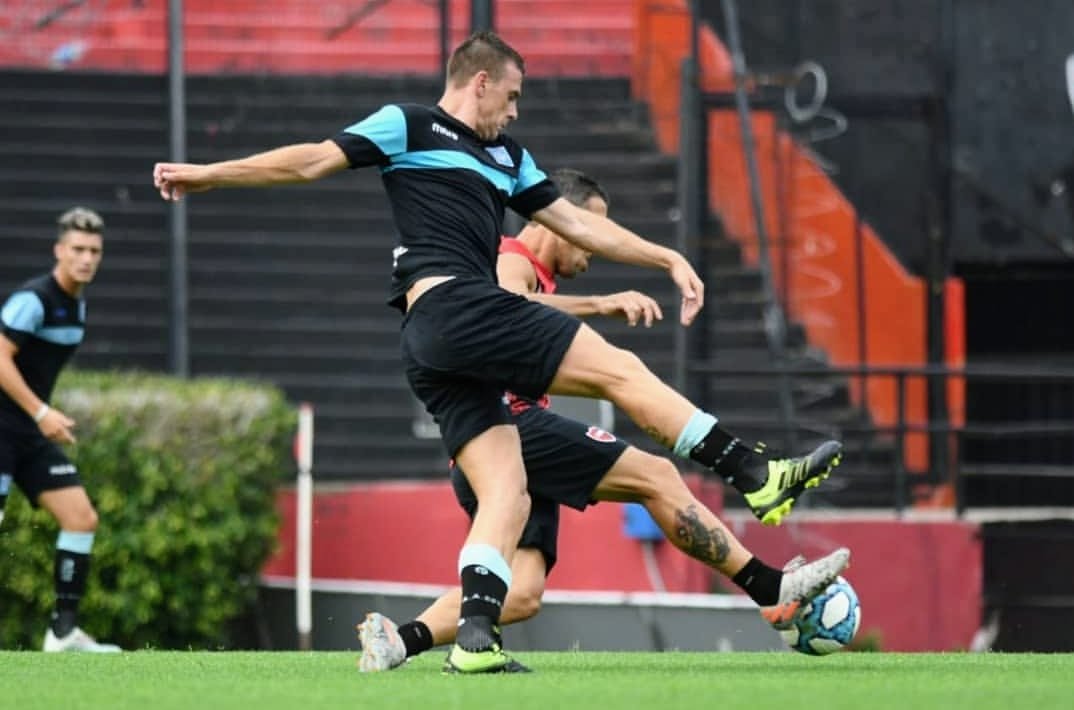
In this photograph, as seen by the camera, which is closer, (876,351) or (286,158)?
(286,158)

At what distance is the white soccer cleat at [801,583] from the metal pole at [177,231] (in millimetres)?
7487

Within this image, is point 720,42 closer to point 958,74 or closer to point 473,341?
point 958,74

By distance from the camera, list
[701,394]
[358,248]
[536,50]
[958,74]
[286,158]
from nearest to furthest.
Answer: [286,158]
[701,394]
[958,74]
[358,248]
[536,50]

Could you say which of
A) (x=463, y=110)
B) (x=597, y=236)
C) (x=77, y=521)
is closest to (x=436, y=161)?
(x=463, y=110)

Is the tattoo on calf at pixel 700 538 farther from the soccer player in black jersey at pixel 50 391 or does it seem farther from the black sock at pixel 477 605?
the soccer player in black jersey at pixel 50 391

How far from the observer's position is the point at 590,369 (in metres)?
8.35

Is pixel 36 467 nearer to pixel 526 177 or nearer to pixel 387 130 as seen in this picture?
pixel 526 177

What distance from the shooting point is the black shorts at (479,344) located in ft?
27.4

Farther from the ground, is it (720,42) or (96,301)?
(720,42)

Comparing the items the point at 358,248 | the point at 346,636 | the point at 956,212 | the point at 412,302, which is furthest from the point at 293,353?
the point at 412,302

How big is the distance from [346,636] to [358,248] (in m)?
3.75

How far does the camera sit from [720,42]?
18.5 m

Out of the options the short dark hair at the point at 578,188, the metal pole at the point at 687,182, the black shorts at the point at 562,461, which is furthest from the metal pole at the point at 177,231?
the black shorts at the point at 562,461

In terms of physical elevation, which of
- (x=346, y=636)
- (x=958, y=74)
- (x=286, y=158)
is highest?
(x=958, y=74)
